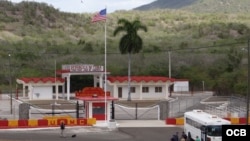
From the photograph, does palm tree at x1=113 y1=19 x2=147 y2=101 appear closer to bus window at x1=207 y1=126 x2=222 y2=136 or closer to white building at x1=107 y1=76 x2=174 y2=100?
white building at x1=107 y1=76 x2=174 y2=100

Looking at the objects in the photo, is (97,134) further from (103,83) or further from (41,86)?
(41,86)

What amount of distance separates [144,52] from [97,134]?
83.7 m

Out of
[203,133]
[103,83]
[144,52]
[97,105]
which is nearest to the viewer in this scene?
[203,133]

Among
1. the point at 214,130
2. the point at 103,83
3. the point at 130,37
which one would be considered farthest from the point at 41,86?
the point at 214,130

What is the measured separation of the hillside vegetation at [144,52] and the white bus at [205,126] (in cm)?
4152

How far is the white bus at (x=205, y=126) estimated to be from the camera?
103 ft

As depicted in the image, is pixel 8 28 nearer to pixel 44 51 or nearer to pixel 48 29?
pixel 48 29

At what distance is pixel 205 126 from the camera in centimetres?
3203

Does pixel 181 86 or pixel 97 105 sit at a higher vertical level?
pixel 97 105

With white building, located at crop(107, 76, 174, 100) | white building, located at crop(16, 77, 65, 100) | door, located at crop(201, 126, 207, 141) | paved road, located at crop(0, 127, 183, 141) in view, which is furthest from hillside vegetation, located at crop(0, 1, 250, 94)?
door, located at crop(201, 126, 207, 141)

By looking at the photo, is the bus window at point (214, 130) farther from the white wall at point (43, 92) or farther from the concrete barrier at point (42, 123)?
the white wall at point (43, 92)

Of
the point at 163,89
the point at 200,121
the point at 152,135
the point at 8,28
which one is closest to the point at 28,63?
the point at 163,89

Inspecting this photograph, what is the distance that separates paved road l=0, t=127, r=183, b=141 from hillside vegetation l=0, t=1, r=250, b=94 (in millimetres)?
35601

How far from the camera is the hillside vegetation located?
10025 centimetres
